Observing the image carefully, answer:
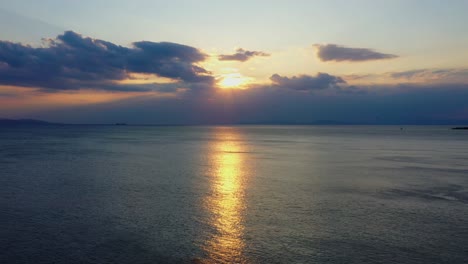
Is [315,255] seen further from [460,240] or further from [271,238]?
[460,240]

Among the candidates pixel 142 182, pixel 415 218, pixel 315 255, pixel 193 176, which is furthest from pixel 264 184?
pixel 315 255

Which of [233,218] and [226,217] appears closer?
[233,218]

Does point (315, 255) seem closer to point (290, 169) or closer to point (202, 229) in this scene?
point (202, 229)

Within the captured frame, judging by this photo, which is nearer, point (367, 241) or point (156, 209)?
point (367, 241)

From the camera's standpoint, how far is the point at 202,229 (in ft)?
77.8

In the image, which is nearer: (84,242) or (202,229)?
(84,242)

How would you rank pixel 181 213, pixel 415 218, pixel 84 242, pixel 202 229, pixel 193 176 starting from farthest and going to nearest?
1. pixel 193 176
2. pixel 181 213
3. pixel 415 218
4. pixel 202 229
5. pixel 84 242

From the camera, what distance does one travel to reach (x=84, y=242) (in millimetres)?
21062

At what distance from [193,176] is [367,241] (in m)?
28.1

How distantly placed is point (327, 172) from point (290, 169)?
5385mm

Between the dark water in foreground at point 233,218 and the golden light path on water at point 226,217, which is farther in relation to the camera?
the golden light path on water at point 226,217

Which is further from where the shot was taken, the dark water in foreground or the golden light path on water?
the golden light path on water

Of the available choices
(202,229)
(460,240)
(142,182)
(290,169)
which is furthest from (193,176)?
(460,240)

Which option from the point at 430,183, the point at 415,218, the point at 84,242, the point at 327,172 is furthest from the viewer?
the point at 327,172
